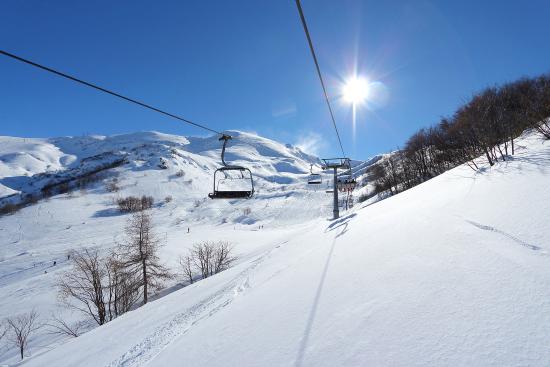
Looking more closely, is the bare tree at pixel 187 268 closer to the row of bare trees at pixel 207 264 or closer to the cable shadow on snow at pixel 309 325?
the row of bare trees at pixel 207 264

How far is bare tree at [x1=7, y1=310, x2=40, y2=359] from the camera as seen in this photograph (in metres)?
18.2

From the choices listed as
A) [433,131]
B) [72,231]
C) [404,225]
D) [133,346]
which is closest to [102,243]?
[72,231]

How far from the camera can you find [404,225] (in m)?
5.94

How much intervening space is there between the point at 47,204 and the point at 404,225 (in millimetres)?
104758

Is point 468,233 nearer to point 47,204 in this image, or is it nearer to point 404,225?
point 404,225

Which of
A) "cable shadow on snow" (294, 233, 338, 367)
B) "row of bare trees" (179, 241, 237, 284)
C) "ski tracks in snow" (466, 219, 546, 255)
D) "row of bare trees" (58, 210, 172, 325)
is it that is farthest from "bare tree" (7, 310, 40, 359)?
"ski tracks in snow" (466, 219, 546, 255)

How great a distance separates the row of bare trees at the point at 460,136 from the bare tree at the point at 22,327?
29.5 meters

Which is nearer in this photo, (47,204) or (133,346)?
(133,346)

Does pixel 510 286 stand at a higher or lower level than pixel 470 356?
higher

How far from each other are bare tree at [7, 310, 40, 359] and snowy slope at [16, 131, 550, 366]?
1868 cm

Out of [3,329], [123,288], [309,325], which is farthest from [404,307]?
[3,329]

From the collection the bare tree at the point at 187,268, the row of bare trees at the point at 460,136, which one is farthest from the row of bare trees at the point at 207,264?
the row of bare trees at the point at 460,136

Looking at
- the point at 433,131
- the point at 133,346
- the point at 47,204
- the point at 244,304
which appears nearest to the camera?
the point at 244,304

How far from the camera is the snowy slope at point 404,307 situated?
7.11 feet
